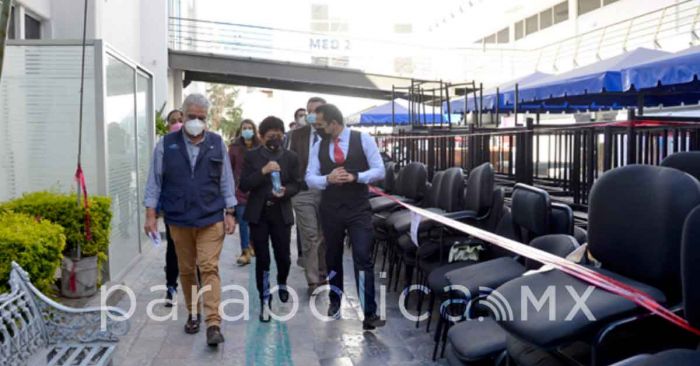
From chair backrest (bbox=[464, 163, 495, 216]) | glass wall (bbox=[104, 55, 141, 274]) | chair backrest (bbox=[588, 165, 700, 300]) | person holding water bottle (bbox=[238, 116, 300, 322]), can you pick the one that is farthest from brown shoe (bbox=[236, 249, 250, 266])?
chair backrest (bbox=[588, 165, 700, 300])

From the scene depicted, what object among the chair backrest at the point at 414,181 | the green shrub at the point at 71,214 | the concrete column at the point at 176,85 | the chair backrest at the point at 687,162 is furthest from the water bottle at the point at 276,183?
the concrete column at the point at 176,85

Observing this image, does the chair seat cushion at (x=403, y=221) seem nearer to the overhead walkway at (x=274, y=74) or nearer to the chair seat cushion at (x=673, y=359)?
the chair seat cushion at (x=673, y=359)

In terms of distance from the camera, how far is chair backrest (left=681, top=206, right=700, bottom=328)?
7.29 ft

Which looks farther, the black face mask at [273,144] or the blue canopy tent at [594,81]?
the blue canopy tent at [594,81]

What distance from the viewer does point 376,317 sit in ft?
18.6

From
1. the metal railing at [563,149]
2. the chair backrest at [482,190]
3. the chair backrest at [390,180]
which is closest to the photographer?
the metal railing at [563,149]

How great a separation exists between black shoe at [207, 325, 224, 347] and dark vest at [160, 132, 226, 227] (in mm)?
756

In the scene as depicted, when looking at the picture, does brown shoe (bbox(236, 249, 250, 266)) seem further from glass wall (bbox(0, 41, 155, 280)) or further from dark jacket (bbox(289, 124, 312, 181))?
dark jacket (bbox(289, 124, 312, 181))

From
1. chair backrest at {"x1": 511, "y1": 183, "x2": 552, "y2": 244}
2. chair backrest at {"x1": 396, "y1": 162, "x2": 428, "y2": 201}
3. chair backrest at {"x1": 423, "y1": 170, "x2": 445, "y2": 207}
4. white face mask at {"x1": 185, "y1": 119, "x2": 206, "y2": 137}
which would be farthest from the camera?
chair backrest at {"x1": 396, "y1": 162, "x2": 428, "y2": 201}

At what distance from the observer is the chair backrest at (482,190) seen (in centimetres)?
559

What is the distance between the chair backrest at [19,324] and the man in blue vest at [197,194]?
5.10ft

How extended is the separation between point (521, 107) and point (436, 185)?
7.52 metres

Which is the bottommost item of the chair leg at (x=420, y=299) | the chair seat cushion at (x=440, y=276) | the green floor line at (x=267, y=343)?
the green floor line at (x=267, y=343)

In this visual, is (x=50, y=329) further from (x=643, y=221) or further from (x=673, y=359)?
(x=673, y=359)
